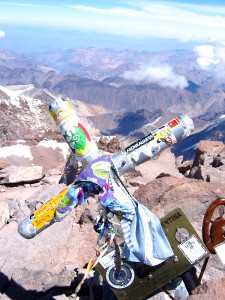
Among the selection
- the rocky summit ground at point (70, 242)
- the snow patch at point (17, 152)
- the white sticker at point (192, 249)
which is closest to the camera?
the white sticker at point (192, 249)

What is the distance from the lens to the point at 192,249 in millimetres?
6109

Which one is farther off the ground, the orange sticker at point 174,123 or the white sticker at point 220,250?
the orange sticker at point 174,123

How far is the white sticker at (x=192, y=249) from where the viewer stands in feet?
20.0

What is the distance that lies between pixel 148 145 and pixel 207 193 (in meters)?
Answer: 4.76

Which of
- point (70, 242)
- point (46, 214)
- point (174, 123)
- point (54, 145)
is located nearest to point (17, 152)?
point (54, 145)

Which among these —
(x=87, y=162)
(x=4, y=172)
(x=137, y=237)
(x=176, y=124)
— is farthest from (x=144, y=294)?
(x=4, y=172)

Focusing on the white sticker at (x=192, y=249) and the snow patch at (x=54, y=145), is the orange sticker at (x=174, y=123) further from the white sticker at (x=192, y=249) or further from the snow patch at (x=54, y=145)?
the snow patch at (x=54, y=145)

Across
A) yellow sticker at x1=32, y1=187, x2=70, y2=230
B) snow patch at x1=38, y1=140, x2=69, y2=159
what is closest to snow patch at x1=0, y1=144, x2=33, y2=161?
snow patch at x1=38, y1=140, x2=69, y2=159

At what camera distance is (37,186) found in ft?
53.2

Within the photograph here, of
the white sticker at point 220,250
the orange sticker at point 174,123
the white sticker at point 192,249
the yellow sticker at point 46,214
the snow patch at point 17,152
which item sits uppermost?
the orange sticker at point 174,123

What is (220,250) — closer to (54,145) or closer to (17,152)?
(17,152)

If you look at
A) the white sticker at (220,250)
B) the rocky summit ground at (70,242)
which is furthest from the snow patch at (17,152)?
the white sticker at (220,250)

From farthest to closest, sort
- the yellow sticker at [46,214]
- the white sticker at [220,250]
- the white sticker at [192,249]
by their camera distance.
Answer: the white sticker at [192,249]
the white sticker at [220,250]
the yellow sticker at [46,214]

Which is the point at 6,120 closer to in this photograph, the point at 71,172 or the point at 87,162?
the point at 71,172
